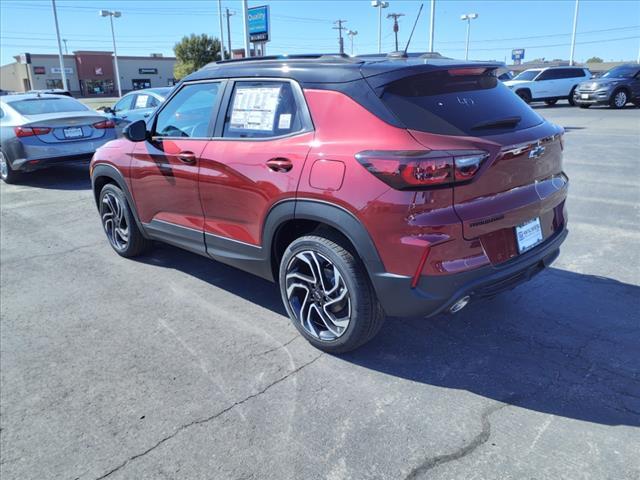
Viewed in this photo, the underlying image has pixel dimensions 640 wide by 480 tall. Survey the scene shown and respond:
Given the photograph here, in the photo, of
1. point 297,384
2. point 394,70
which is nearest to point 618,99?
point 394,70

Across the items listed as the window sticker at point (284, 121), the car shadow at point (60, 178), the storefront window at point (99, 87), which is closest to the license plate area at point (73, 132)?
the car shadow at point (60, 178)

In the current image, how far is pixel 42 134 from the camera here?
8.74 meters

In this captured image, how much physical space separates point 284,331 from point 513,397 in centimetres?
159

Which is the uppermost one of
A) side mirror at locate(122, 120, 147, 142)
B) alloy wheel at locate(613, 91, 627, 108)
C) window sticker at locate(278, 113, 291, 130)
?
window sticker at locate(278, 113, 291, 130)

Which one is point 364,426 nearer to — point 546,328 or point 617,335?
point 546,328

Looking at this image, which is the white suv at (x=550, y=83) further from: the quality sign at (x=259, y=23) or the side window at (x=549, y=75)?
the quality sign at (x=259, y=23)

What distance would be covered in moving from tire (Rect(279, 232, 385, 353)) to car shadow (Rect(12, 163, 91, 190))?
689 cm

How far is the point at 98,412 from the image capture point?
2.85 m

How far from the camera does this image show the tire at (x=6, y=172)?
30.3 ft

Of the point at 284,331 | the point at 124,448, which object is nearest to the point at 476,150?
the point at 284,331

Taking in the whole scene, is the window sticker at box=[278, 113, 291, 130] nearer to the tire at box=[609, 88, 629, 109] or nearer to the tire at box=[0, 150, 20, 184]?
the tire at box=[0, 150, 20, 184]

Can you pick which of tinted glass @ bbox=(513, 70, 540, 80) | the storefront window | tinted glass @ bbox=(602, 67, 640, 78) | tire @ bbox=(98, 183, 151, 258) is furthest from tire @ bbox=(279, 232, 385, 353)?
the storefront window

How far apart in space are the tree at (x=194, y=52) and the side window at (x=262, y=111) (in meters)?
61.9

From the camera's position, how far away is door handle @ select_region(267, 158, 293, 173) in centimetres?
316
